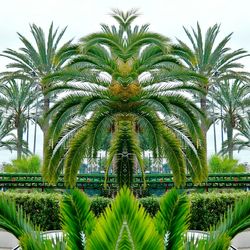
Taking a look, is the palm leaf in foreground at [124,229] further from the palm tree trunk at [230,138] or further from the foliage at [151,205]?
the palm tree trunk at [230,138]

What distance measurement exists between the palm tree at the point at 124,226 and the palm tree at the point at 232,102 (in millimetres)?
25375

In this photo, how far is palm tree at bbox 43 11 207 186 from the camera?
10805mm

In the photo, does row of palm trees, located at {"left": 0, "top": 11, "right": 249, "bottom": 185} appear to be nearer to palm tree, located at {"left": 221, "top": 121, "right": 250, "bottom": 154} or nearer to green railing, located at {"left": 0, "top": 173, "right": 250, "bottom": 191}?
green railing, located at {"left": 0, "top": 173, "right": 250, "bottom": 191}

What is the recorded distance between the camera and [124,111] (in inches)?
439

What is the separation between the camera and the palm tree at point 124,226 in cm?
319

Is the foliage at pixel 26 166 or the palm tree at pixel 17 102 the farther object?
the palm tree at pixel 17 102

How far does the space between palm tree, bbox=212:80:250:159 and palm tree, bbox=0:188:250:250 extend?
25375 mm

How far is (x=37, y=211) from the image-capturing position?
12.8 meters

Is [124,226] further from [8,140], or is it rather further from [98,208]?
[8,140]

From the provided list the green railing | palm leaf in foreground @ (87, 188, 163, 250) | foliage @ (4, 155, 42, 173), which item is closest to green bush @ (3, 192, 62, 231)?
the green railing

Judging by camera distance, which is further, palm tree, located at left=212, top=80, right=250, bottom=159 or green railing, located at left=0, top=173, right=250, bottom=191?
palm tree, located at left=212, top=80, right=250, bottom=159

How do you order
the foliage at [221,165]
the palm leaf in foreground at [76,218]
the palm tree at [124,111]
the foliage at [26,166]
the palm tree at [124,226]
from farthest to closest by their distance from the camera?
the foliage at [26,166] < the foliage at [221,165] < the palm tree at [124,111] < the palm leaf in foreground at [76,218] < the palm tree at [124,226]

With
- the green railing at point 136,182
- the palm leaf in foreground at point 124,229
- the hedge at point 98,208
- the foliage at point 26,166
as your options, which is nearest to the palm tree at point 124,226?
the palm leaf in foreground at point 124,229

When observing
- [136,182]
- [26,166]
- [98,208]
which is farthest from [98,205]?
[26,166]
